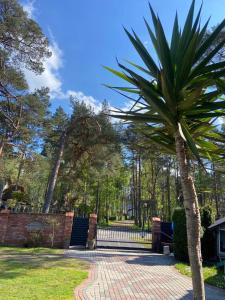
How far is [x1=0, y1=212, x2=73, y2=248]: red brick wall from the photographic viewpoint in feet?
47.7

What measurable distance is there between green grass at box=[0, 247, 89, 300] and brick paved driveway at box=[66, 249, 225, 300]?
375mm

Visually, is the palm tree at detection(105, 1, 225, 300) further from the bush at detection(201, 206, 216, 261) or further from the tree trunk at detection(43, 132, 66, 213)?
the tree trunk at detection(43, 132, 66, 213)

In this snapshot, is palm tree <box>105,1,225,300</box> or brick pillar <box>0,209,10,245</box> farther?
brick pillar <box>0,209,10,245</box>

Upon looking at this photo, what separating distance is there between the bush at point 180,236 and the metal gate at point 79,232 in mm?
4938


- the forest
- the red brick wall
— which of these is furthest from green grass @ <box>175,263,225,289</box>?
the red brick wall

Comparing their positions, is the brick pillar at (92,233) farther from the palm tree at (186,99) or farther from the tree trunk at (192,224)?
the tree trunk at (192,224)

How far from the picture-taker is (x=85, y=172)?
2247 cm

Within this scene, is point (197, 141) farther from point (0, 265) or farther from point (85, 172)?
point (85, 172)

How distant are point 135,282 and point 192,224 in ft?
21.6

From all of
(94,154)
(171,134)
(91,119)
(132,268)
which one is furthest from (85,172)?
(171,134)

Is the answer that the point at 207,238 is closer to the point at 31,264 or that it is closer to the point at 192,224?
the point at 31,264

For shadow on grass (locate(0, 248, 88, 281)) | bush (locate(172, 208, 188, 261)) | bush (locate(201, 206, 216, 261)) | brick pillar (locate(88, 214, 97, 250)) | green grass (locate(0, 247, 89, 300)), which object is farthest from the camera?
brick pillar (locate(88, 214, 97, 250))

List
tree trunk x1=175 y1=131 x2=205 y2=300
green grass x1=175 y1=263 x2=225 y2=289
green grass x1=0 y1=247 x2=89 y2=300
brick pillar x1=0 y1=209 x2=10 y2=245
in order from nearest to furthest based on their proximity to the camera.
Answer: tree trunk x1=175 y1=131 x2=205 y2=300, green grass x1=0 y1=247 x2=89 y2=300, green grass x1=175 y1=263 x2=225 y2=289, brick pillar x1=0 y1=209 x2=10 y2=245

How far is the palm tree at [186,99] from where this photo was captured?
93.3 inches
